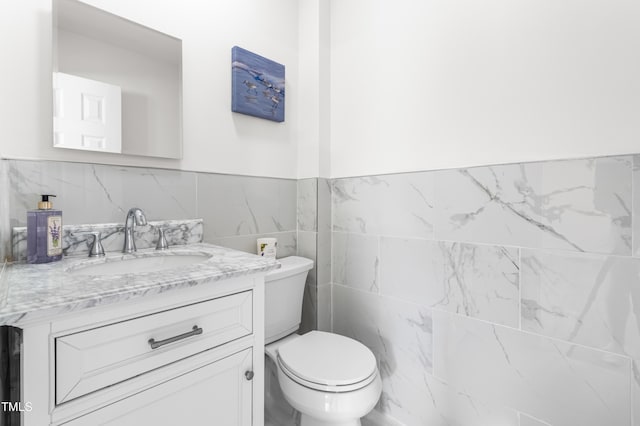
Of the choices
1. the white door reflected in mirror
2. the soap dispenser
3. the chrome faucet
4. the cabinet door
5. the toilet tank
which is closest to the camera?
the cabinet door

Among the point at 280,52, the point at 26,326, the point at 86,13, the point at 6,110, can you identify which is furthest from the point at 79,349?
the point at 280,52

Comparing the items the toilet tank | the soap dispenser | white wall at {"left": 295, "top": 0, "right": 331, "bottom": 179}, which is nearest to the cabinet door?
the toilet tank

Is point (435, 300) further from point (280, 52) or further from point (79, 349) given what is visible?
point (280, 52)

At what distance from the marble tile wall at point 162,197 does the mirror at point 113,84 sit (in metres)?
0.10

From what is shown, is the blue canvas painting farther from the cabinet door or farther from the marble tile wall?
the cabinet door

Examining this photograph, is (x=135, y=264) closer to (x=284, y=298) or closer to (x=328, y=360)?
(x=284, y=298)

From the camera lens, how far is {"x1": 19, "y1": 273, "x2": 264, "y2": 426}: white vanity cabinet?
62 cm

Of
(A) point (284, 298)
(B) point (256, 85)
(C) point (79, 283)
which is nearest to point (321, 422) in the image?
(A) point (284, 298)

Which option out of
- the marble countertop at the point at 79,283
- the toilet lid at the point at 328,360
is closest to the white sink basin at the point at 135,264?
the marble countertop at the point at 79,283

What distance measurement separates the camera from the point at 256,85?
156 centimetres

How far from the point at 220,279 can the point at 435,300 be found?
96cm

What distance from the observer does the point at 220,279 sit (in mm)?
850

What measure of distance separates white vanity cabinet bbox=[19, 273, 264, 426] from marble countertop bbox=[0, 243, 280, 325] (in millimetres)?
38

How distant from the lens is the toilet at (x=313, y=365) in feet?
3.55
